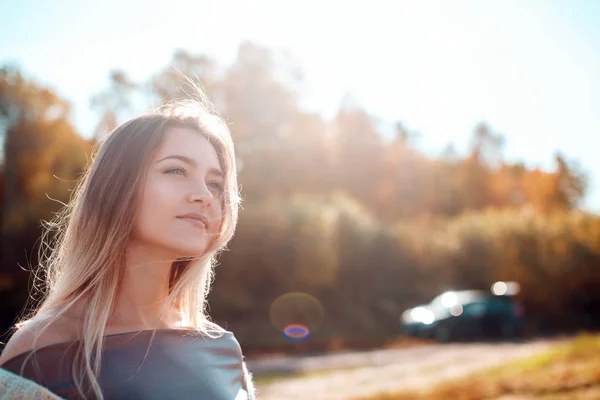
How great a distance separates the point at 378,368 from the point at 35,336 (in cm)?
1027

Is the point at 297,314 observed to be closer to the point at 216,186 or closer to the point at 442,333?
the point at 442,333

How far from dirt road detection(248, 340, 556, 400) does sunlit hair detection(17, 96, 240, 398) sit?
5.92m

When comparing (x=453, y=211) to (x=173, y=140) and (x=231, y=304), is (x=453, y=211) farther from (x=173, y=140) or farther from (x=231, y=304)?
(x=173, y=140)

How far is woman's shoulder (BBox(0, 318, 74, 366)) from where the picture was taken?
1.84 meters

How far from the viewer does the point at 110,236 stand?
7.02 ft

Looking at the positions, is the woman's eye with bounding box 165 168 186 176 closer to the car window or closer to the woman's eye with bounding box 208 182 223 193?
the woman's eye with bounding box 208 182 223 193

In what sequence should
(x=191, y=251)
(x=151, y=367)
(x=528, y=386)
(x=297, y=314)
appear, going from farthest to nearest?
1. (x=297, y=314)
2. (x=528, y=386)
3. (x=191, y=251)
4. (x=151, y=367)

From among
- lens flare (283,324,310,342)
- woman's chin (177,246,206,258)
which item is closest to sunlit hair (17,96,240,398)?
woman's chin (177,246,206,258)

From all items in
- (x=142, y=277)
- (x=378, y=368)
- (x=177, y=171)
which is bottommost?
(x=142, y=277)

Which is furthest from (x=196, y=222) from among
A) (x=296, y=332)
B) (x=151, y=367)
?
(x=296, y=332)

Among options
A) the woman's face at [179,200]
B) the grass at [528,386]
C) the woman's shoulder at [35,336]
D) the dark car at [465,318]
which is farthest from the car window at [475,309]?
the woman's shoulder at [35,336]

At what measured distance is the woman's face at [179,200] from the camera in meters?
2.21

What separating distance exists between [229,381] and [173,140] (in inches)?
35.5

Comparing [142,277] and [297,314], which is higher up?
[297,314]
